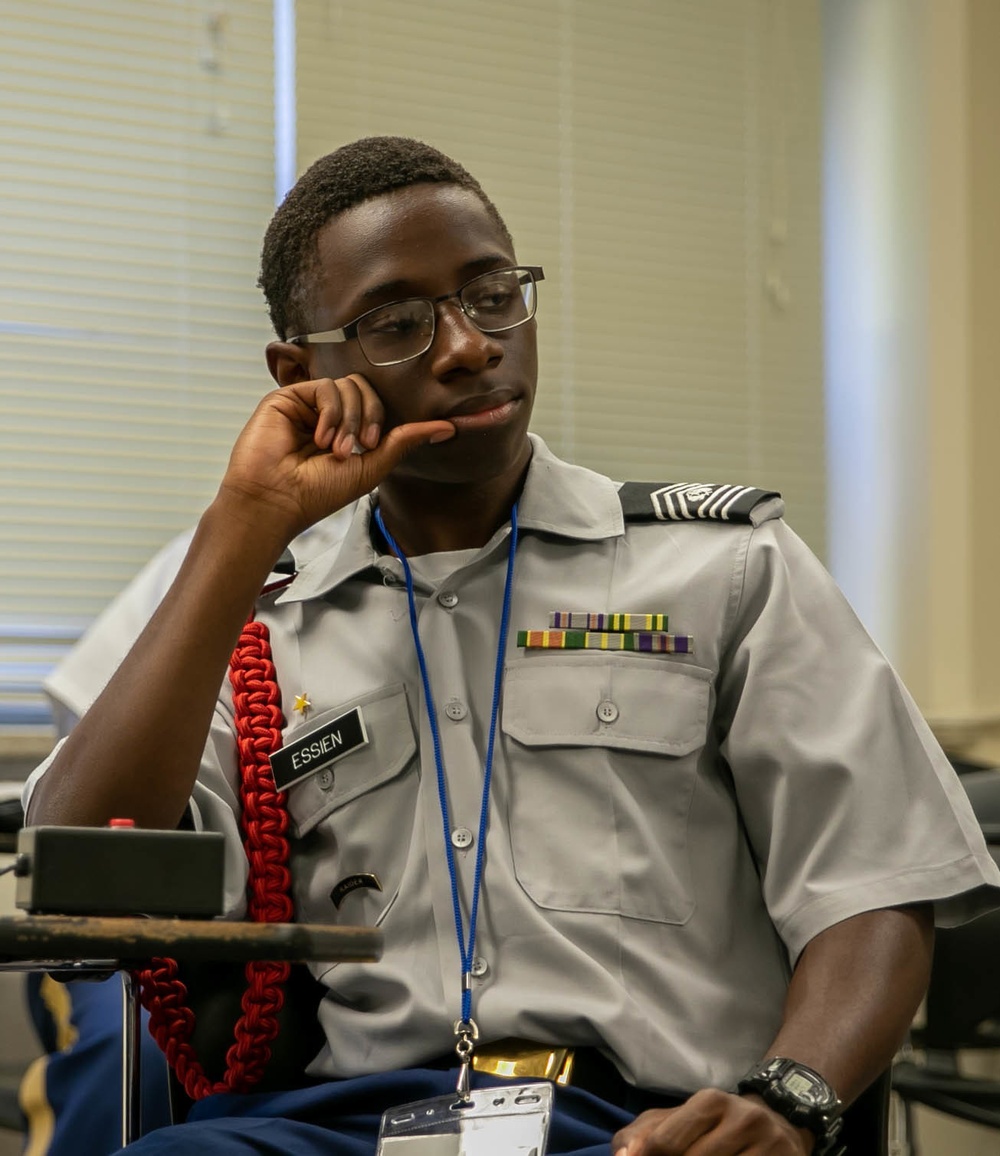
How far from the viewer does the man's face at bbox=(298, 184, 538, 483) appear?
1.43 m

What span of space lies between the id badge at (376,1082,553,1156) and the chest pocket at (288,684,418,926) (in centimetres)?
22

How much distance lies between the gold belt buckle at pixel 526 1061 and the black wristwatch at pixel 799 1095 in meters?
0.18

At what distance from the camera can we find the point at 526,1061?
1267 mm

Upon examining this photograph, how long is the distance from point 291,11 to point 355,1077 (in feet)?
7.18

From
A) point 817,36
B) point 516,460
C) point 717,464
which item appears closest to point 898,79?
point 817,36

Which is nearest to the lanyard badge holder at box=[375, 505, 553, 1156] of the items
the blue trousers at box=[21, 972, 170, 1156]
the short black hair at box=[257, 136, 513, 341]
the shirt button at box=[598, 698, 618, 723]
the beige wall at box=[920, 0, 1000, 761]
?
the shirt button at box=[598, 698, 618, 723]

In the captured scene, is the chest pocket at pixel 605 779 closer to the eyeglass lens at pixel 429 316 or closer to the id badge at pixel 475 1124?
the id badge at pixel 475 1124

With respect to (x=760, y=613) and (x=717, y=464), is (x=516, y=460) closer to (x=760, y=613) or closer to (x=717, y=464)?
(x=760, y=613)

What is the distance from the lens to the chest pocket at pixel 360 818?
1.39 metres

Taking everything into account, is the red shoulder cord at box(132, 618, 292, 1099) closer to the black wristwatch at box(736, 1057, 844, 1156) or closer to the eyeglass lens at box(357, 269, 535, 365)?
the eyeglass lens at box(357, 269, 535, 365)

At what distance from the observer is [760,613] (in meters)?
1.38

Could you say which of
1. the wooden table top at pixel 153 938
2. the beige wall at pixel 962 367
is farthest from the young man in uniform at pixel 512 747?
the beige wall at pixel 962 367

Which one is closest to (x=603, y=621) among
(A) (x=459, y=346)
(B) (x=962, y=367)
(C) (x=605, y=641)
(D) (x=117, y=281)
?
(C) (x=605, y=641)

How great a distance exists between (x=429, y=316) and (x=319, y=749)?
0.44 metres
